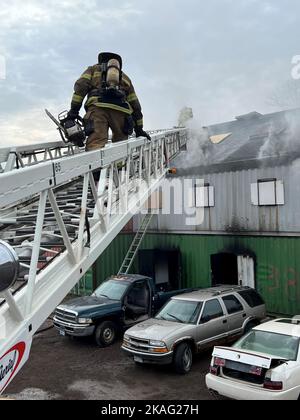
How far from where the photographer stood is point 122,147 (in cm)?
574

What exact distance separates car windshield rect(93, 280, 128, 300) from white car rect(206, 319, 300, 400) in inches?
178

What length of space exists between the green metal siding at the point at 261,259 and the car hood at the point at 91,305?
3.81 metres

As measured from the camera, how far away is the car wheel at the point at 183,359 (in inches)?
313

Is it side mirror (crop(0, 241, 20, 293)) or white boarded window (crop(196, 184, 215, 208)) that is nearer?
side mirror (crop(0, 241, 20, 293))

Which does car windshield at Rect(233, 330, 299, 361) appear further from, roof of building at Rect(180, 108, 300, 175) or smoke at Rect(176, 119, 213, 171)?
smoke at Rect(176, 119, 213, 171)

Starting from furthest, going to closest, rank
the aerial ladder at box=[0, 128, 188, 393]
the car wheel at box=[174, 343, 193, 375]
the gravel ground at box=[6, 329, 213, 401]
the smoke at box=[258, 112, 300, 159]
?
the smoke at box=[258, 112, 300, 159] → the car wheel at box=[174, 343, 193, 375] → the gravel ground at box=[6, 329, 213, 401] → the aerial ladder at box=[0, 128, 188, 393]

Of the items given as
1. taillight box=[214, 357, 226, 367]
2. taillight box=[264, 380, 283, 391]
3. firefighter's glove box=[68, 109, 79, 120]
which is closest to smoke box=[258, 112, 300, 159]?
taillight box=[214, 357, 226, 367]

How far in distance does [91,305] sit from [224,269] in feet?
15.8

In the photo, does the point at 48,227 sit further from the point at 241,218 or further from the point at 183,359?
the point at 241,218

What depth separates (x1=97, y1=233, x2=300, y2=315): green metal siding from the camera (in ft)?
36.4

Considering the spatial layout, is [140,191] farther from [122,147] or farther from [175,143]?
[175,143]

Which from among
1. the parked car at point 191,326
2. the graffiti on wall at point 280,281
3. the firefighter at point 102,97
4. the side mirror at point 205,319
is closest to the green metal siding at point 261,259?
the graffiti on wall at point 280,281
